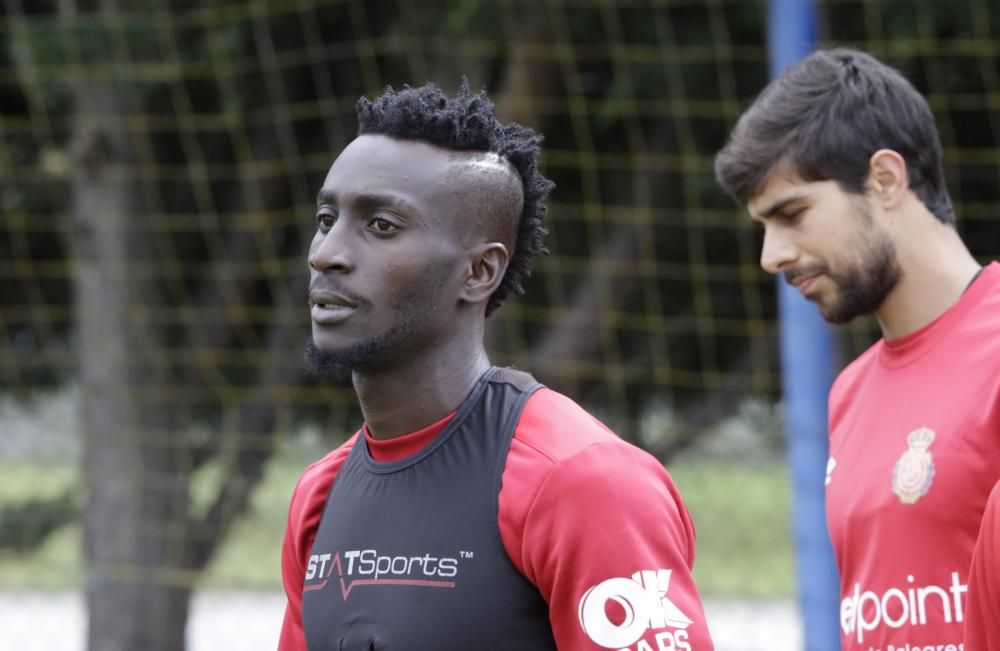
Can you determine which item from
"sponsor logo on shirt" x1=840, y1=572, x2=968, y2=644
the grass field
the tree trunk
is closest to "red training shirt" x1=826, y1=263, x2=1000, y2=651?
"sponsor logo on shirt" x1=840, y1=572, x2=968, y2=644

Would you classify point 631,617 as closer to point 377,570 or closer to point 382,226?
point 377,570

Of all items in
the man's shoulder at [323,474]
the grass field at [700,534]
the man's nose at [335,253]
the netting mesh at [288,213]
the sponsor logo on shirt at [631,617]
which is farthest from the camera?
the grass field at [700,534]

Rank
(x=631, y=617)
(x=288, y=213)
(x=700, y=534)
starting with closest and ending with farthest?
(x=631, y=617) → (x=288, y=213) → (x=700, y=534)

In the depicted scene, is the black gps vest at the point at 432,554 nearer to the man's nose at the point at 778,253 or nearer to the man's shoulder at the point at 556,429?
the man's shoulder at the point at 556,429

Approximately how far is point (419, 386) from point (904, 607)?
3.11 ft

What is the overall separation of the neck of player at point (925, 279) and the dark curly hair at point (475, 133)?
751mm

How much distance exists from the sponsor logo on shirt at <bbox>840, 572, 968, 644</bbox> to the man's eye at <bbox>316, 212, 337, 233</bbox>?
1.15m

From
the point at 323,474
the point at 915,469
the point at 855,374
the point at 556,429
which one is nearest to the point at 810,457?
the point at 855,374

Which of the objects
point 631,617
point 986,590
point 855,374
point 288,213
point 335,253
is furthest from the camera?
point 288,213

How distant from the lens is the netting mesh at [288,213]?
5.90 meters

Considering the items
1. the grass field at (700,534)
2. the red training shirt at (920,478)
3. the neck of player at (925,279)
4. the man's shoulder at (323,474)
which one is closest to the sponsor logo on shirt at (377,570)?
the man's shoulder at (323,474)

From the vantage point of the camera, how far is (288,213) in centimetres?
695

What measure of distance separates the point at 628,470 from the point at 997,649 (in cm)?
53

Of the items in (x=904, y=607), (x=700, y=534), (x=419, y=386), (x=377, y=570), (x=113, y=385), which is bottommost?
(x=700, y=534)
